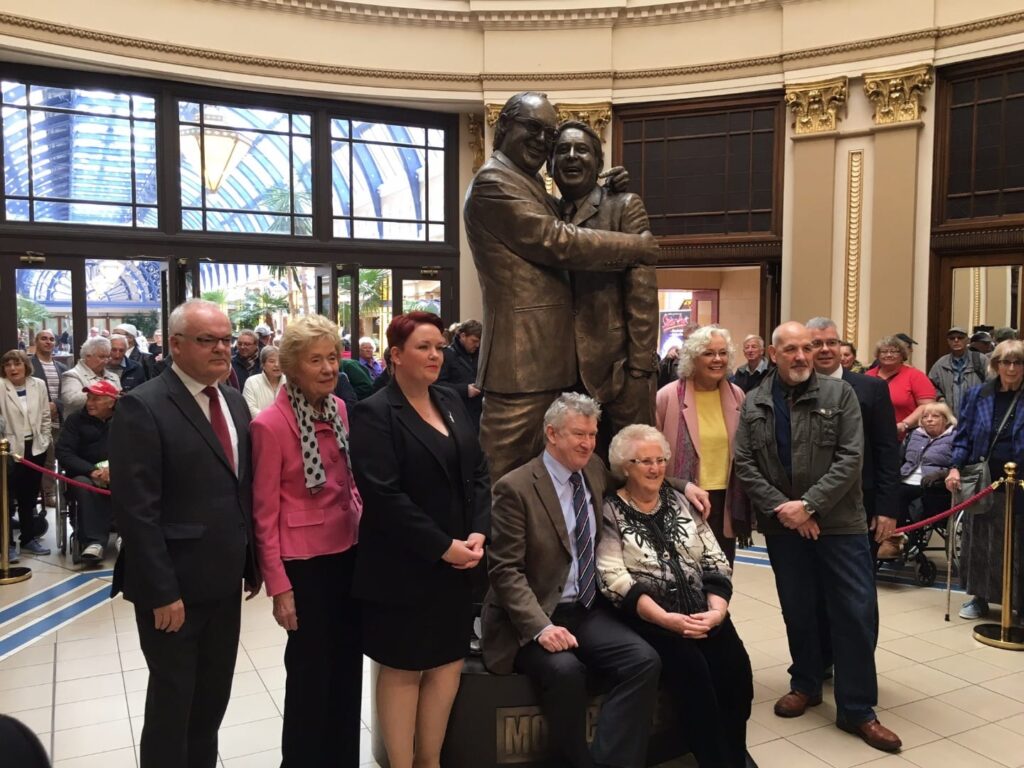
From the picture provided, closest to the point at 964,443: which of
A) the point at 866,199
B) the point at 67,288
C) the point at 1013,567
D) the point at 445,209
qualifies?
the point at 1013,567

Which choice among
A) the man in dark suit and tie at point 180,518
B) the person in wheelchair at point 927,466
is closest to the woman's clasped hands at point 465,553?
the man in dark suit and tie at point 180,518

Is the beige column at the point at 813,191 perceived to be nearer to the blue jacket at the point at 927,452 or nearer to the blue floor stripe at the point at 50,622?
the blue jacket at the point at 927,452

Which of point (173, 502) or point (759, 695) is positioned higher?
point (173, 502)

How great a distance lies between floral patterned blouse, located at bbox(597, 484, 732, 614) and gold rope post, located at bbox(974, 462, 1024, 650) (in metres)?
2.46

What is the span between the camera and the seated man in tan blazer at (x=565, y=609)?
106 inches

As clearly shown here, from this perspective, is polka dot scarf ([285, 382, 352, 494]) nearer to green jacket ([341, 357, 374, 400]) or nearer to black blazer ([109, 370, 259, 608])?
Result: black blazer ([109, 370, 259, 608])

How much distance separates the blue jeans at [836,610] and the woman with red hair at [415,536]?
160 centimetres

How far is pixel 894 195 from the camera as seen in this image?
9.56 m

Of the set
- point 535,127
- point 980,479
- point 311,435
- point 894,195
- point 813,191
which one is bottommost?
point 980,479

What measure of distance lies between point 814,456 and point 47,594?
490 centimetres

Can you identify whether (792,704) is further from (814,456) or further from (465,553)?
(465,553)

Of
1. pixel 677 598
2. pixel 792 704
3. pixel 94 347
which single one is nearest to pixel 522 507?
pixel 677 598

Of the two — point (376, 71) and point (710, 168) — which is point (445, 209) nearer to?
point (376, 71)

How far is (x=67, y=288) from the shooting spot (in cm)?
986
